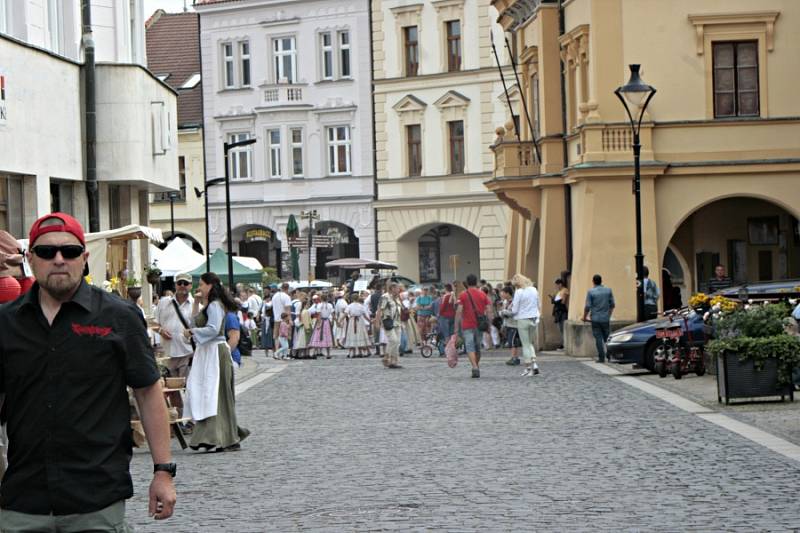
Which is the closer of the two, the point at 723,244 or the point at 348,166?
the point at 723,244

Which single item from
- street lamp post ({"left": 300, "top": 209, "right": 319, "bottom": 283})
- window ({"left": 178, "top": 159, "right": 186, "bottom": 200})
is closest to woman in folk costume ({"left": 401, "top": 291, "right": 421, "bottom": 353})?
street lamp post ({"left": 300, "top": 209, "right": 319, "bottom": 283})

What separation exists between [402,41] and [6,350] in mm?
60152

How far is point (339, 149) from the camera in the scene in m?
67.5

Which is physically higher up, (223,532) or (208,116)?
(208,116)

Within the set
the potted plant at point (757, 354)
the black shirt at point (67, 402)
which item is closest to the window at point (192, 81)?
the potted plant at point (757, 354)

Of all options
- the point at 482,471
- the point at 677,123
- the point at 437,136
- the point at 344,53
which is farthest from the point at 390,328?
the point at 344,53

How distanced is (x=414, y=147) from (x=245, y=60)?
28.6 ft

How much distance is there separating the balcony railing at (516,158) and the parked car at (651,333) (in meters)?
14.1

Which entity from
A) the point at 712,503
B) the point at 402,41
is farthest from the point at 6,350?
the point at 402,41

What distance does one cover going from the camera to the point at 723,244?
133ft

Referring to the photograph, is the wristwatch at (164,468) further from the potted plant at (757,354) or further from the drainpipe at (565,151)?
the drainpipe at (565,151)

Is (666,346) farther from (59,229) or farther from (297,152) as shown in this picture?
(297,152)

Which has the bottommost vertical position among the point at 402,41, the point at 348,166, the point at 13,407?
the point at 13,407

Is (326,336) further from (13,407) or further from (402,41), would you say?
(13,407)
